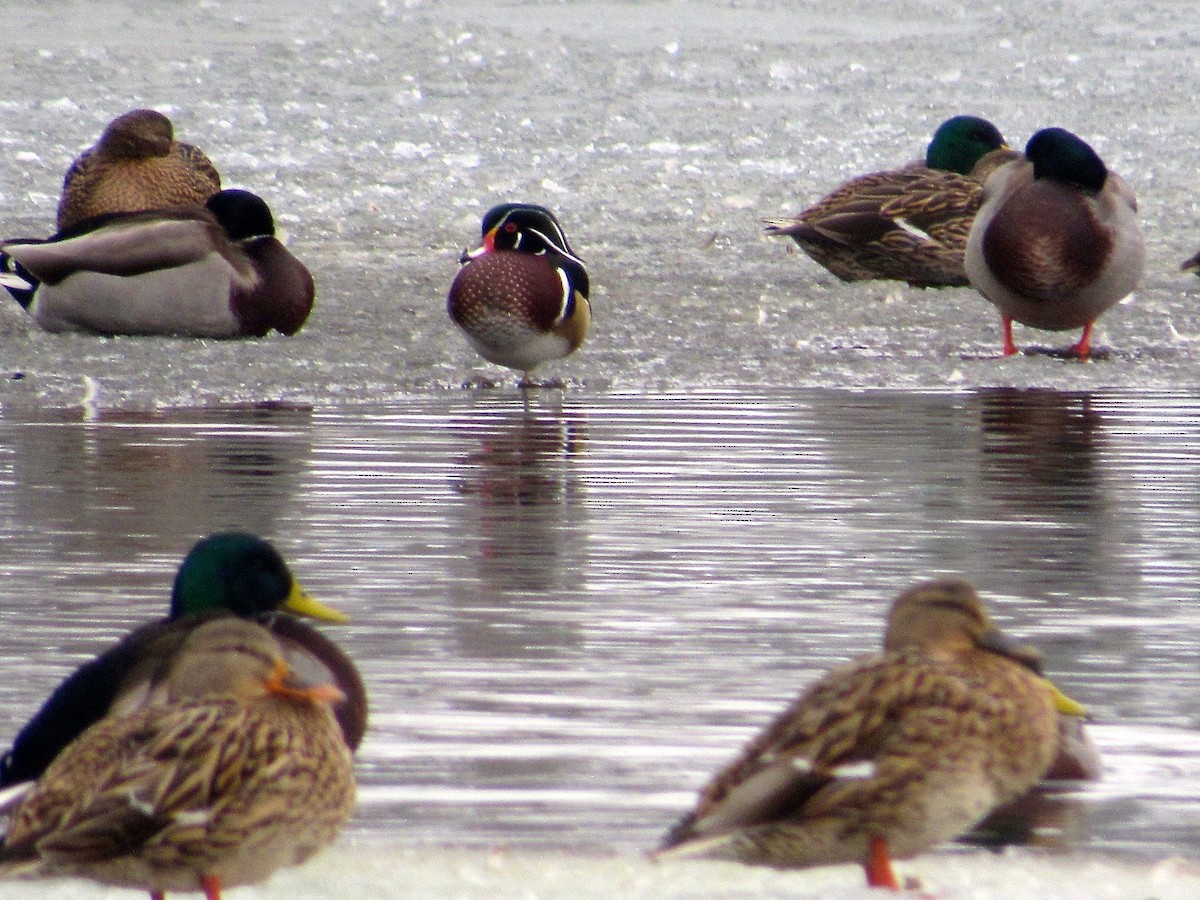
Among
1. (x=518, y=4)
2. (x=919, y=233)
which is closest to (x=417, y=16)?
(x=518, y=4)

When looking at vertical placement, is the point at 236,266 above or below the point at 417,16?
below

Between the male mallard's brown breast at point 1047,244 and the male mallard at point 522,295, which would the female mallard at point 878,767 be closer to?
the male mallard at point 522,295

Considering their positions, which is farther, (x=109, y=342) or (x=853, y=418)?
(x=109, y=342)

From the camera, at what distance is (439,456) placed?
7.95m

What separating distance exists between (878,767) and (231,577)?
1.24m

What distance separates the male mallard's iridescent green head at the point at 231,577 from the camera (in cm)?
441

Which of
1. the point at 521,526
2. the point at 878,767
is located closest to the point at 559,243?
the point at 521,526

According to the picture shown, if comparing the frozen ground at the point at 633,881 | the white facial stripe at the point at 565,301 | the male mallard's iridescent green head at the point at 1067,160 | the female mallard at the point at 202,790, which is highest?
the male mallard's iridescent green head at the point at 1067,160

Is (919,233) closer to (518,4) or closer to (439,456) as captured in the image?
(439,456)

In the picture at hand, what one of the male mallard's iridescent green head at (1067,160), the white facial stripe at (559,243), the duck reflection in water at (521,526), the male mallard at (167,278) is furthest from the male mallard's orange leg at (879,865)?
the male mallard's iridescent green head at (1067,160)

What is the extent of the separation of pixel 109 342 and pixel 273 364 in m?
1.04

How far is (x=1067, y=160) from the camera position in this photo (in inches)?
435

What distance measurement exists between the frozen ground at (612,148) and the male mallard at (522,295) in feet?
0.67

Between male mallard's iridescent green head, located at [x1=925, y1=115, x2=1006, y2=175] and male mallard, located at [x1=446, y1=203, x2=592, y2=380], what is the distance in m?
4.11
